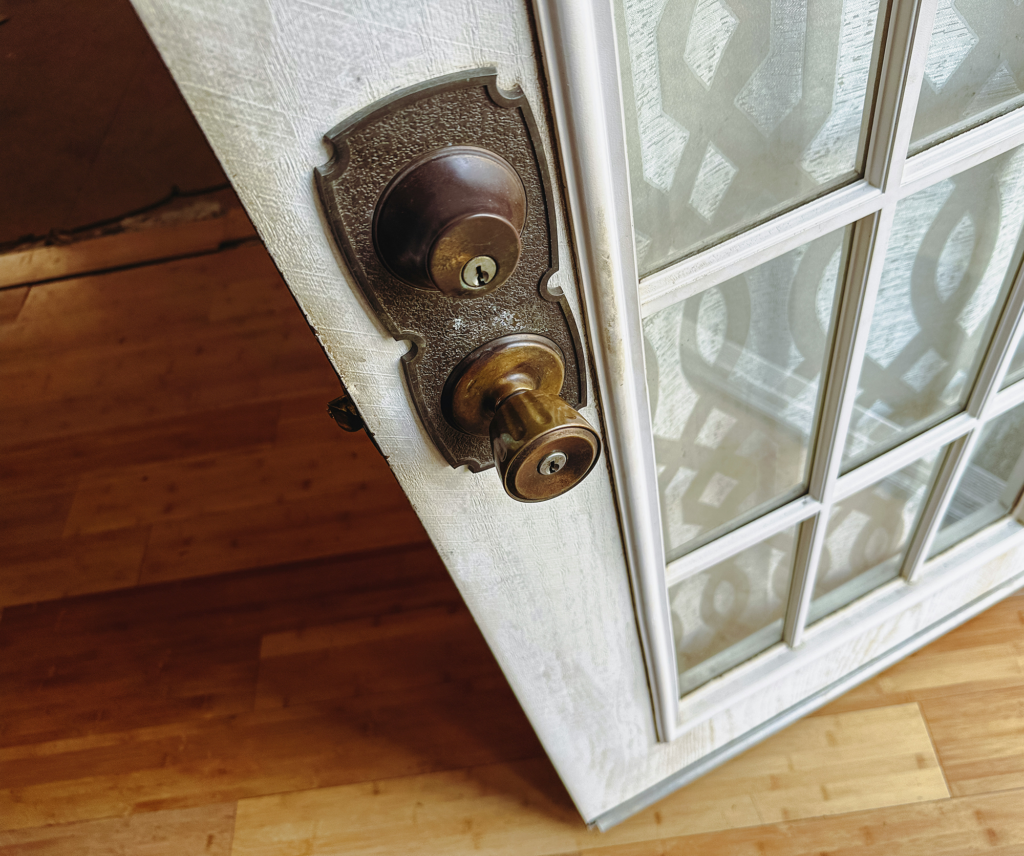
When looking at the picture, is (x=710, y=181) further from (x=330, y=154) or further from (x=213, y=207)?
(x=213, y=207)

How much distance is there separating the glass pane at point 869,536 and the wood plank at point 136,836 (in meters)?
0.84

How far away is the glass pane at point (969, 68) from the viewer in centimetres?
47

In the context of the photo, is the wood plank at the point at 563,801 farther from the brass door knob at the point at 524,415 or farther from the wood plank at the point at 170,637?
the brass door knob at the point at 524,415

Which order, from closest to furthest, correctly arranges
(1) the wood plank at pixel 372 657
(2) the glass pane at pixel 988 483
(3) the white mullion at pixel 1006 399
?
→ (3) the white mullion at pixel 1006 399 → (2) the glass pane at pixel 988 483 → (1) the wood plank at pixel 372 657

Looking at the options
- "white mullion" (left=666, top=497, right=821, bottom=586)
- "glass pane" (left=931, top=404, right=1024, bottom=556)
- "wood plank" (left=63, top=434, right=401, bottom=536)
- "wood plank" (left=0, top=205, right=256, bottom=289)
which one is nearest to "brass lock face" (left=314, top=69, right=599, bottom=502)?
"white mullion" (left=666, top=497, right=821, bottom=586)

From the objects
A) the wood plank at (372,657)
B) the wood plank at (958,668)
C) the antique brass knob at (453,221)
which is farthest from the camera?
the wood plank at (372,657)

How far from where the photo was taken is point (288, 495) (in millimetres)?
1466

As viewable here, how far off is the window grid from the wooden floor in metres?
0.37

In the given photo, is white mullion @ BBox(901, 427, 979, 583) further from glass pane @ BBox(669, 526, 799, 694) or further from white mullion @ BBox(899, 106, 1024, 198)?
white mullion @ BBox(899, 106, 1024, 198)

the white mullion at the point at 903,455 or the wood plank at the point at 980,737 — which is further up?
the white mullion at the point at 903,455

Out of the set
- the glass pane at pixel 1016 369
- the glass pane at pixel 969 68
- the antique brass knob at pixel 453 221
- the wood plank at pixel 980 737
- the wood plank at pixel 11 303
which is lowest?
the wood plank at pixel 980 737

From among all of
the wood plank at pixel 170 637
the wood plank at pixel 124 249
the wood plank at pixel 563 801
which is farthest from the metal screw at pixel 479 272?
the wood plank at pixel 124 249

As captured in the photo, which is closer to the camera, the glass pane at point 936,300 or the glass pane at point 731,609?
the glass pane at point 936,300

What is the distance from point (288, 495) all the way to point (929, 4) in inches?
50.1
